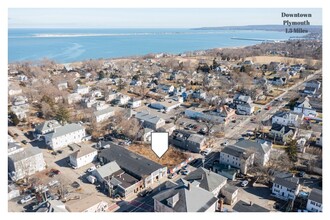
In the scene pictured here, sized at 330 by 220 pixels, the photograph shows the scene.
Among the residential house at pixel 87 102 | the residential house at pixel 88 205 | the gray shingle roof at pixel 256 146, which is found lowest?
the residential house at pixel 88 205

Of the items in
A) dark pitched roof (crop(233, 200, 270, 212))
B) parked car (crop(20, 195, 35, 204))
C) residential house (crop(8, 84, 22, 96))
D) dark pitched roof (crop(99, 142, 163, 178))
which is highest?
residential house (crop(8, 84, 22, 96))

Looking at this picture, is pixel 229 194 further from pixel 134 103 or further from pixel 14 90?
pixel 14 90

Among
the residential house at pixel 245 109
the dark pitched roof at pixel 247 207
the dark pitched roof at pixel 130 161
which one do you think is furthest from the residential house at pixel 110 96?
the dark pitched roof at pixel 247 207

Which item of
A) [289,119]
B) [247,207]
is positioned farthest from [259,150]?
[289,119]

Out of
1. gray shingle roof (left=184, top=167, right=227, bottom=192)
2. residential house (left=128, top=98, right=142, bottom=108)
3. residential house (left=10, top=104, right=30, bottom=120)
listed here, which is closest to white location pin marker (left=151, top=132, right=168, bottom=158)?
gray shingle roof (left=184, top=167, right=227, bottom=192)

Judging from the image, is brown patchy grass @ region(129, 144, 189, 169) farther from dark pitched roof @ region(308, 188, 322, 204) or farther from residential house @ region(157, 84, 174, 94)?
residential house @ region(157, 84, 174, 94)

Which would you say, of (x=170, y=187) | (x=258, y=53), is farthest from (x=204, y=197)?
(x=258, y=53)

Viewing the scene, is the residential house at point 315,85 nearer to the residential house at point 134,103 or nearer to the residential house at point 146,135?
the residential house at point 134,103

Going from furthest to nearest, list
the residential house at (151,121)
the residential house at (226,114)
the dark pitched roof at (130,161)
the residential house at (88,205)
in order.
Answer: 1. the residential house at (226,114)
2. the residential house at (151,121)
3. the dark pitched roof at (130,161)
4. the residential house at (88,205)
